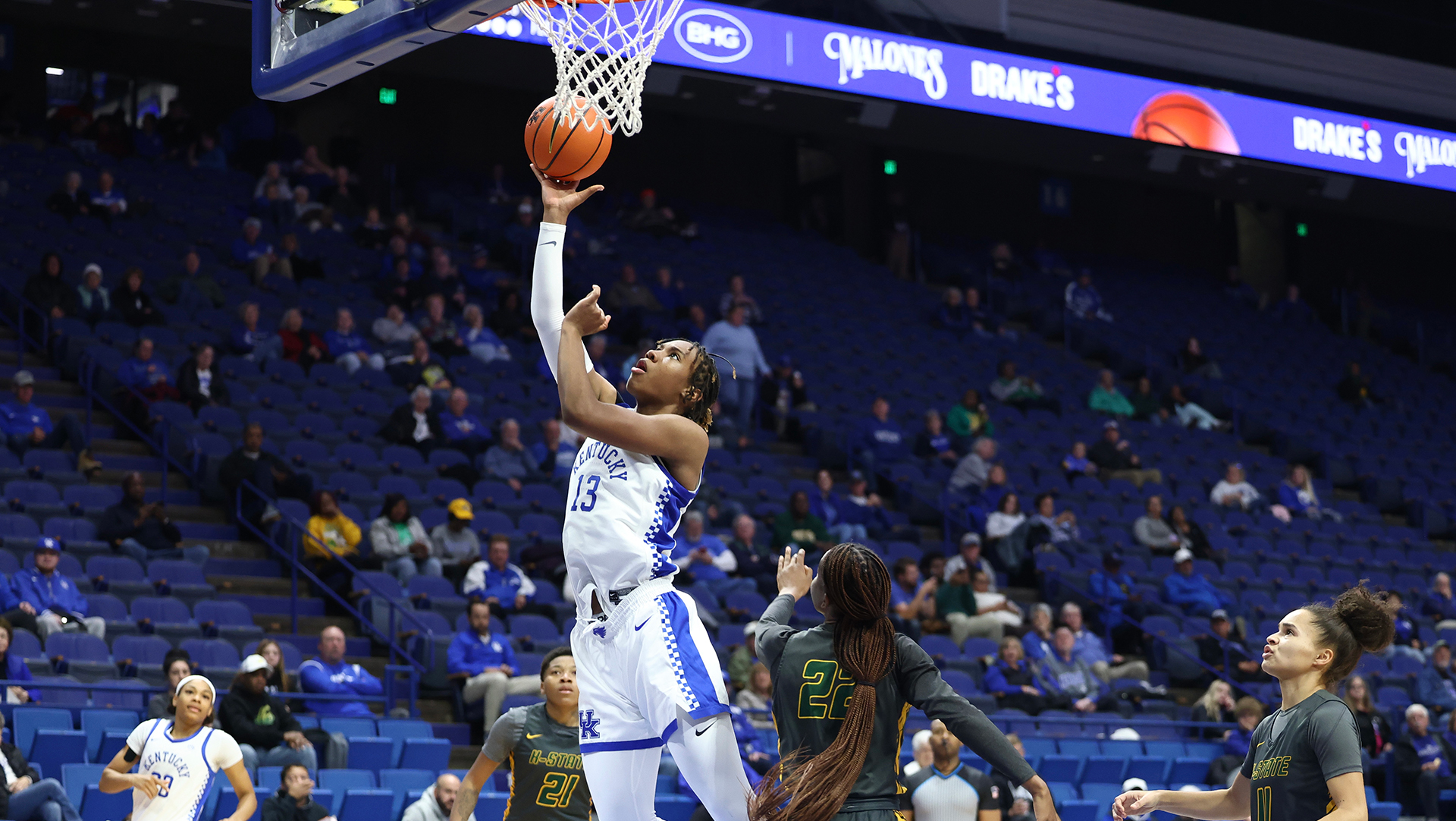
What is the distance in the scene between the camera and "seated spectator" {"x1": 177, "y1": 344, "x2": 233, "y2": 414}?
12.7m

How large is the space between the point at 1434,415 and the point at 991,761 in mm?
19236

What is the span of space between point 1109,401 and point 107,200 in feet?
36.3

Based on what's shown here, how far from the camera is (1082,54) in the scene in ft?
59.2

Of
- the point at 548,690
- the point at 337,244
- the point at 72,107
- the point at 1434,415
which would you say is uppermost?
the point at 72,107

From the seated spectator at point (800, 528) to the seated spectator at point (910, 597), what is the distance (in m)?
0.65

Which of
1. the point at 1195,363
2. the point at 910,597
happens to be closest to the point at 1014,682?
the point at 910,597

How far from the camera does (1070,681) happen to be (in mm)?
12883

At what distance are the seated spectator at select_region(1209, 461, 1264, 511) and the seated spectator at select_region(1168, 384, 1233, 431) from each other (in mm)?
1652

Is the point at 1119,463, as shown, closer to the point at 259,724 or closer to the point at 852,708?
the point at 259,724

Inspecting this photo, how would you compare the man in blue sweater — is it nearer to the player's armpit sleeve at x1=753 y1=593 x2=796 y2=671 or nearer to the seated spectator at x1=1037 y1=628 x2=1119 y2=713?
the seated spectator at x1=1037 y1=628 x2=1119 y2=713

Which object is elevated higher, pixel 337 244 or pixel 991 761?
pixel 337 244

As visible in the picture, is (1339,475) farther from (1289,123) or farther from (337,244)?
(337,244)

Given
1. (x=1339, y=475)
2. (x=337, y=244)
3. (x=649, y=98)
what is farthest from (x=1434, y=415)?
(x=337, y=244)

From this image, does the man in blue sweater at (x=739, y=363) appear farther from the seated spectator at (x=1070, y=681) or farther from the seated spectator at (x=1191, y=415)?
the seated spectator at (x=1191, y=415)
